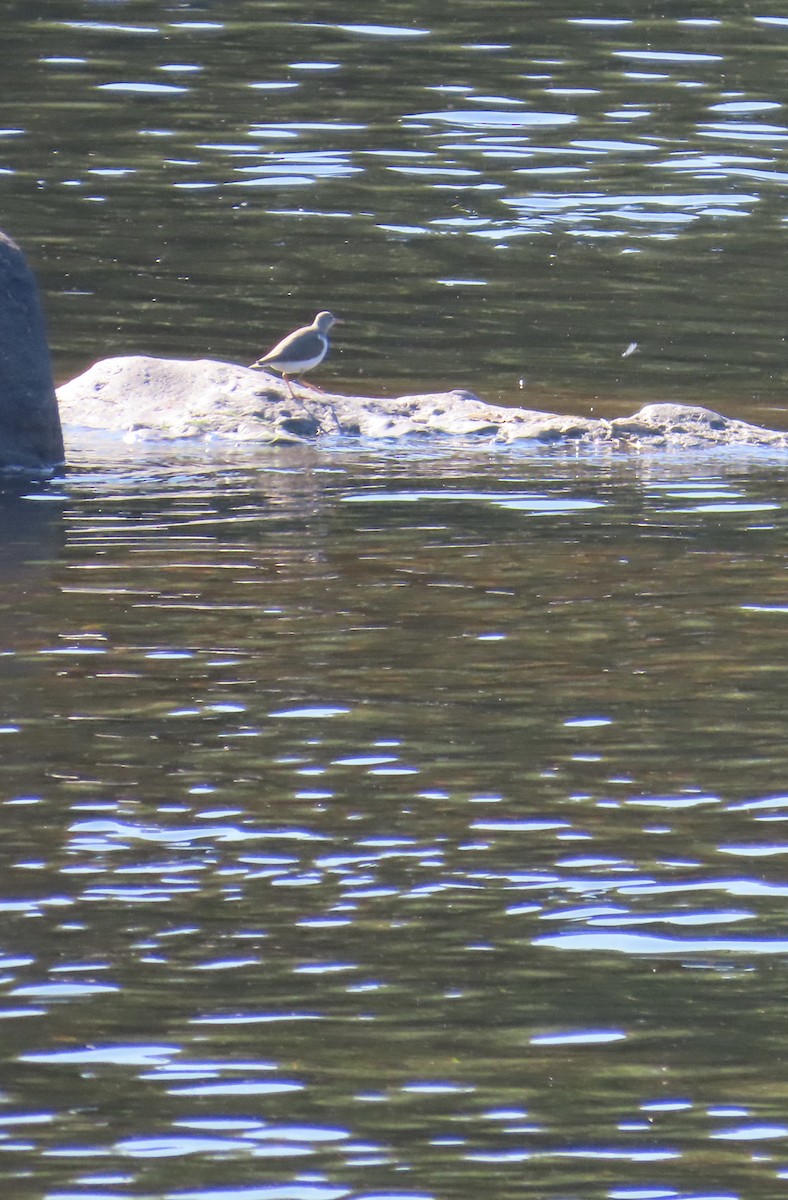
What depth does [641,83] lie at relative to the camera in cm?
2344

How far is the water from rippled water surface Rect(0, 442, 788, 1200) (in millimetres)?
14

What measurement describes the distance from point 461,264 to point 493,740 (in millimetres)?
10793

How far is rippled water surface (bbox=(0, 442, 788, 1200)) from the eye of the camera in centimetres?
518

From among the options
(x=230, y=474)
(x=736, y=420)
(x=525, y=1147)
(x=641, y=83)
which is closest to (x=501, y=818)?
(x=525, y=1147)

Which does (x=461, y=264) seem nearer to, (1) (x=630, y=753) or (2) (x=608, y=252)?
(2) (x=608, y=252)

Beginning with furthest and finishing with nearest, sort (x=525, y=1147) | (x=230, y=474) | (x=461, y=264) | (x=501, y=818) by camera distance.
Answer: (x=461, y=264), (x=230, y=474), (x=501, y=818), (x=525, y=1147)

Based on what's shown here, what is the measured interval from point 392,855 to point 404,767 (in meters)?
0.77

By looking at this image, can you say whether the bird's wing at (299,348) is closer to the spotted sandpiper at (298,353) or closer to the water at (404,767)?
the spotted sandpiper at (298,353)

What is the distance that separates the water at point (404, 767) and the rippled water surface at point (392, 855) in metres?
0.01

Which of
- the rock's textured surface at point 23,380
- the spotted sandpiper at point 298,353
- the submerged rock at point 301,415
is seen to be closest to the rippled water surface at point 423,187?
the submerged rock at point 301,415

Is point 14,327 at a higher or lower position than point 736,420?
higher

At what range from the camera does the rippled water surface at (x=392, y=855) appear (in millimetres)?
5176

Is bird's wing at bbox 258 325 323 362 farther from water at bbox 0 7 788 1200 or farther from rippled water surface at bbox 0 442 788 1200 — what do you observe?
rippled water surface at bbox 0 442 788 1200

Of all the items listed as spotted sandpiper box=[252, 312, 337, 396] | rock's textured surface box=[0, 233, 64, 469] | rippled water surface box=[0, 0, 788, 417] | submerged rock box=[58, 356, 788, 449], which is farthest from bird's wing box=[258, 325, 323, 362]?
rock's textured surface box=[0, 233, 64, 469]
